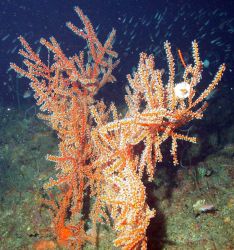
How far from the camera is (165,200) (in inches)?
174

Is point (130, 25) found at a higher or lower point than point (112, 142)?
higher

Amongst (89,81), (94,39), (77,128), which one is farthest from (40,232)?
(94,39)

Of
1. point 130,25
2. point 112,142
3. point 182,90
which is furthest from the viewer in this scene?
point 130,25

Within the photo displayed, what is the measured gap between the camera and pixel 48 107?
4.94 metres

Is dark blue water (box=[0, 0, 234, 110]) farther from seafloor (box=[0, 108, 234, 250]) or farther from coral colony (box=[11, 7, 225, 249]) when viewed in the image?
coral colony (box=[11, 7, 225, 249])

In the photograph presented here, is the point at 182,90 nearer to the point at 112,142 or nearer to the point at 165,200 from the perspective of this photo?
the point at 112,142

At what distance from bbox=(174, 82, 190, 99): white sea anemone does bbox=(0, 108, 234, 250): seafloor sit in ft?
6.32

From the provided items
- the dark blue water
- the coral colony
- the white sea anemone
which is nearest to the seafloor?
the coral colony

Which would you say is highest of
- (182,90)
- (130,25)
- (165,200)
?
(130,25)

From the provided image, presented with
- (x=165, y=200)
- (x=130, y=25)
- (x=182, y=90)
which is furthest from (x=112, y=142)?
(x=130, y=25)

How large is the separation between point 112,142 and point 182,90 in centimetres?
111

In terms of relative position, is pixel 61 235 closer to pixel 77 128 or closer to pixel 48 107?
pixel 77 128

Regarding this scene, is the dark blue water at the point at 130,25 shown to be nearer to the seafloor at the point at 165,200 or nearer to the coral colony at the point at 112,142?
the seafloor at the point at 165,200

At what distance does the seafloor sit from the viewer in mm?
3748
